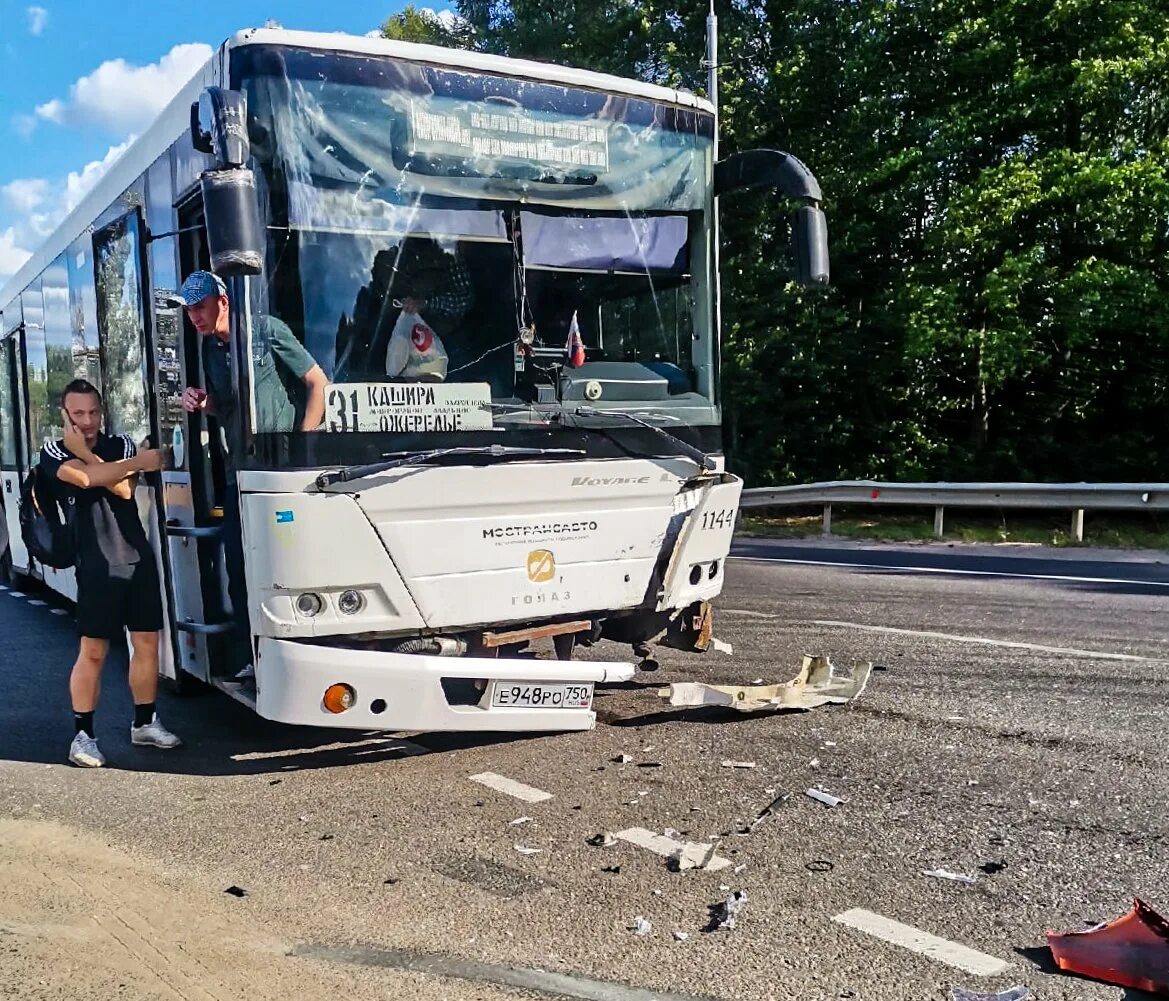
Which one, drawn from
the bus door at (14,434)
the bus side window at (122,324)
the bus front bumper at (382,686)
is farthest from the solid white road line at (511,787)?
the bus door at (14,434)

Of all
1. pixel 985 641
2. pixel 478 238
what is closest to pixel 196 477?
pixel 478 238

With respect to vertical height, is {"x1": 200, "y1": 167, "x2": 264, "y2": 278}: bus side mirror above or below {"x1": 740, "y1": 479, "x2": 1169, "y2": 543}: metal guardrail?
above

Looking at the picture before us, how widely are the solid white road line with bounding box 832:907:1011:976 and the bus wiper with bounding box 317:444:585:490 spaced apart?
101 inches

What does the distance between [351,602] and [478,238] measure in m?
1.84

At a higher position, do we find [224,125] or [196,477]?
[224,125]

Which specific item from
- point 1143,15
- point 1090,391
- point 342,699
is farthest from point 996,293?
point 342,699

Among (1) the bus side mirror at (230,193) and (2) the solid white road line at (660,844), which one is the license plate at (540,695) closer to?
(2) the solid white road line at (660,844)

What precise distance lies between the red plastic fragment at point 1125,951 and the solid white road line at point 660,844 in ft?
3.89

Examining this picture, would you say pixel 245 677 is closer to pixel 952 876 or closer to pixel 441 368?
pixel 441 368

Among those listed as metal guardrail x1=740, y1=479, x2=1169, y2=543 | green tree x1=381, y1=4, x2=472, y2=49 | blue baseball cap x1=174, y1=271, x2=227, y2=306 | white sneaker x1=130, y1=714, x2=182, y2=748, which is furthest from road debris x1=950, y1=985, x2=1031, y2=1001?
green tree x1=381, y1=4, x2=472, y2=49

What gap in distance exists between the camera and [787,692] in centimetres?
620

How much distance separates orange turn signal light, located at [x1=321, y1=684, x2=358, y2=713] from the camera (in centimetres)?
486

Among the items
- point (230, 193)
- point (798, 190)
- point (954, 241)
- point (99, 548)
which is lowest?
point (99, 548)

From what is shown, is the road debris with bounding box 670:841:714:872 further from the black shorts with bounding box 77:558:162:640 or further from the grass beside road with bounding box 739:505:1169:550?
the grass beside road with bounding box 739:505:1169:550
